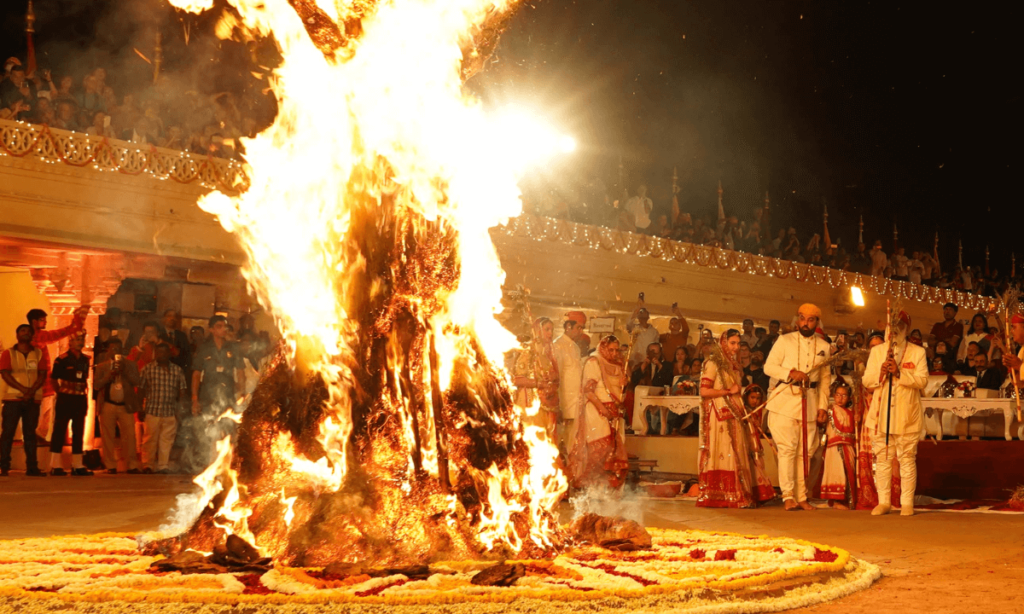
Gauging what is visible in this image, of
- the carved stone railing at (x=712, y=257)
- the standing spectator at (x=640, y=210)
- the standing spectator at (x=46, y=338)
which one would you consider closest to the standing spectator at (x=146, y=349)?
the standing spectator at (x=46, y=338)

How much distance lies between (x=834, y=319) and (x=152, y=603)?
2720 cm

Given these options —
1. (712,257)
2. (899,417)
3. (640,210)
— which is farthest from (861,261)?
(899,417)

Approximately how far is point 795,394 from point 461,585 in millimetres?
6561

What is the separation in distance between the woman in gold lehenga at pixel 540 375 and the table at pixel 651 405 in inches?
98.4

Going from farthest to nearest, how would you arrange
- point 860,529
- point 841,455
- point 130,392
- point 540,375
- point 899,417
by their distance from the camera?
point 130,392
point 540,375
point 841,455
point 899,417
point 860,529

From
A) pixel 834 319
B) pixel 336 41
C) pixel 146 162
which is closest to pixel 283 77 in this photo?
pixel 336 41

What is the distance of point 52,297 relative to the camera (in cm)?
1873

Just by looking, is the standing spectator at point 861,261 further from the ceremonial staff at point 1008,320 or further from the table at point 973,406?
the ceremonial staff at point 1008,320

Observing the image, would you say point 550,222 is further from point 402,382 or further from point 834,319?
point 402,382

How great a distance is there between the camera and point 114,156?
1772 cm

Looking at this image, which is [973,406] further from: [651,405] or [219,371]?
[219,371]

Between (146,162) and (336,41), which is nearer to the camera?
(336,41)

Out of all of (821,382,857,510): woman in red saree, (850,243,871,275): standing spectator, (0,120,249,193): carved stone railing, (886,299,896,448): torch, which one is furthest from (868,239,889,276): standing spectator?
(886,299,896,448): torch

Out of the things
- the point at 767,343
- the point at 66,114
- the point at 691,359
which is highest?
the point at 66,114
